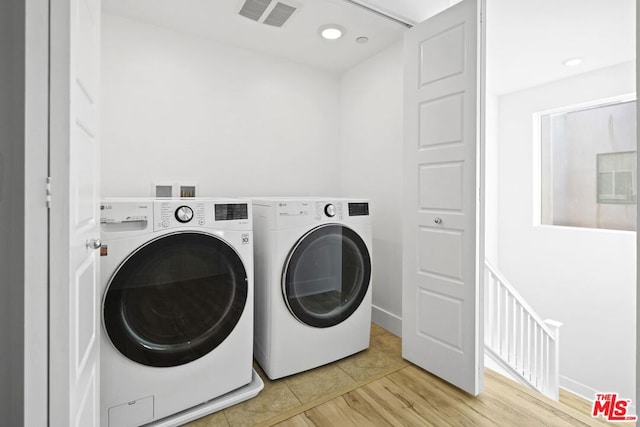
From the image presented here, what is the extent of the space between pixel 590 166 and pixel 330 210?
3.23 metres

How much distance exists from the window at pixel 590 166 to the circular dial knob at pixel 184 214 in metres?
3.81

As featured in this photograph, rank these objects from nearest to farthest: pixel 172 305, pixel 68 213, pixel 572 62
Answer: pixel 68 213 → pixel 172 305 → pixel 572 62

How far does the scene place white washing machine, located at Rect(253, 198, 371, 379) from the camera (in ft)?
5.79

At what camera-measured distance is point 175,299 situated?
1458mm

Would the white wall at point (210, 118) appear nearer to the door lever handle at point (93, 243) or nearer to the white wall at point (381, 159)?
the white wall at point (381, 159)

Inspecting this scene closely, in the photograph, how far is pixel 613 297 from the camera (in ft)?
10.00

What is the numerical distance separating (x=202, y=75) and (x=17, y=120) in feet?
6.11

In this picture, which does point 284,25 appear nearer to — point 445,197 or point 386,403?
point 445,197

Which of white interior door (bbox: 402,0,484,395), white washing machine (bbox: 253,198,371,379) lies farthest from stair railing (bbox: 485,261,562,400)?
white washing machine (bbox: 253,198,371,379)

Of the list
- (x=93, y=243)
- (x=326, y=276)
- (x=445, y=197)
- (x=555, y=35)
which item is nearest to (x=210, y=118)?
(x=326, y=276)

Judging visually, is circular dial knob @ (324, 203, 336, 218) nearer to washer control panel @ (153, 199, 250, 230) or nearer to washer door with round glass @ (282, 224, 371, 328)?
washer door with round glass @ (282, 224, 371, 328)

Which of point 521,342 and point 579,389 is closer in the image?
point 521,342

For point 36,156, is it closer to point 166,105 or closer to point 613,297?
point 166,105

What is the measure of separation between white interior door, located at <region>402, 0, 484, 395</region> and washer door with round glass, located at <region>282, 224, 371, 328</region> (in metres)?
0.32
